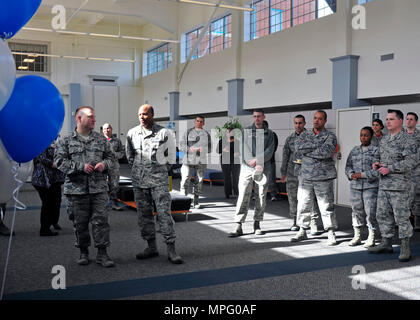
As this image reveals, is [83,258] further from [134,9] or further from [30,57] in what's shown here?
[30,57]

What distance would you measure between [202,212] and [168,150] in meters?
3.38

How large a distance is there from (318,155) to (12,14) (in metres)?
3.71

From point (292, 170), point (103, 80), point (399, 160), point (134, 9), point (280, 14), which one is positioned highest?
point (134, 9)

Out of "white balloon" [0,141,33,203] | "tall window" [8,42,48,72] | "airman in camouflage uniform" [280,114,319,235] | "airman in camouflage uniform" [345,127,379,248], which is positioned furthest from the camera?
"tall window" [8,42,48,72]

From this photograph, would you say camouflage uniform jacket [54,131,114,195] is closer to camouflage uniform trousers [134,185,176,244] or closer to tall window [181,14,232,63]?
camouflage uniform trousers [134,185,176,244]

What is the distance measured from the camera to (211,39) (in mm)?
15094

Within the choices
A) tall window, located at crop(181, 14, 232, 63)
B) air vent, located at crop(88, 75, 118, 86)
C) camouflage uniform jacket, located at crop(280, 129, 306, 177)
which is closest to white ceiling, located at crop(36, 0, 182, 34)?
tall window, located at crop(181, 14, 232, 63)

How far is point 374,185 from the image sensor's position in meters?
5.30

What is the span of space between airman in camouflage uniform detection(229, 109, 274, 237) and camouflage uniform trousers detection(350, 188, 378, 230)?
1.11 m

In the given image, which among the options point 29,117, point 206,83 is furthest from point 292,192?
point 206,83

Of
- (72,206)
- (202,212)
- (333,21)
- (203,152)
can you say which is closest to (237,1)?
(333,21)

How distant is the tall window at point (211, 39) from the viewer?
14094 millimetres

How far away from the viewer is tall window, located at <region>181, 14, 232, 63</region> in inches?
555

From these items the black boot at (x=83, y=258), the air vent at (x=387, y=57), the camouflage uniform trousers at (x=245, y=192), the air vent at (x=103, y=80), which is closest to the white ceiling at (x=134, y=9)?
the air vent at (x=103, y=80)
